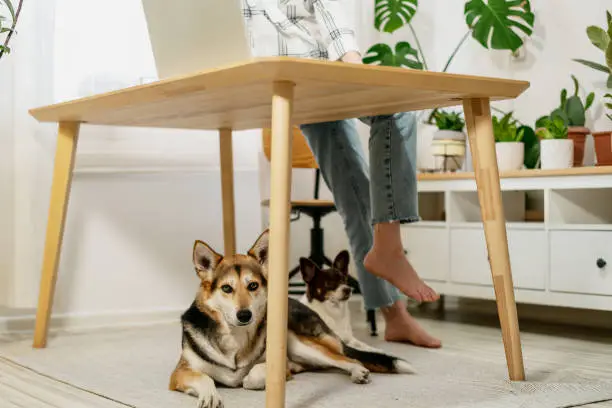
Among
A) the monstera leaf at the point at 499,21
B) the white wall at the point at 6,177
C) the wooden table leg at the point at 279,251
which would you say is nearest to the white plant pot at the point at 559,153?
the monstera leaf at the point at 499,21

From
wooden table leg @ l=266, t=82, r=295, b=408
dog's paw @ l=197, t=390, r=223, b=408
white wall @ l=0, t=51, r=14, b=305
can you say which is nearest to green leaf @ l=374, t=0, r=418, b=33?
white wall @ l=0, t=51, r=14, b=305

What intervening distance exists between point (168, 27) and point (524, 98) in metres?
1.87

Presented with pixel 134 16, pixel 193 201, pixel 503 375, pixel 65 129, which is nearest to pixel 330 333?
pixel 503 375

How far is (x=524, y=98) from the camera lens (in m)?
3.21

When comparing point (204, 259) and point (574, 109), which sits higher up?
point (574, 109)

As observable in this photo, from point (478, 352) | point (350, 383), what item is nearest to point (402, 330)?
point (478, 352)

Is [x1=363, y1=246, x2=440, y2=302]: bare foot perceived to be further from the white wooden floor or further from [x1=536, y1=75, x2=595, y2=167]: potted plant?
[x1=536, y1=75, x2=595, y2=167]: potted plant

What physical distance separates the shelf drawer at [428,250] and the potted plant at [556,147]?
45 cm

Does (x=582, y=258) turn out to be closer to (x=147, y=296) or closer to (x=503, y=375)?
(x=503, y=375)

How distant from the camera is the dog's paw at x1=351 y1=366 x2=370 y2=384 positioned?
173 centimetres

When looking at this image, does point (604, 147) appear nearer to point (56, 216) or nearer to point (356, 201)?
point (356, 201)

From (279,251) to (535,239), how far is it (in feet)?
4.63

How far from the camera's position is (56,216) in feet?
7.54

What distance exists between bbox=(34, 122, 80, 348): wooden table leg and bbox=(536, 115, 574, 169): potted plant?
1.47m
